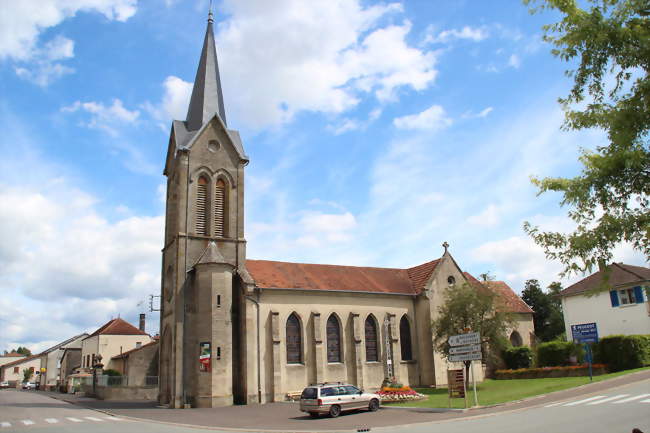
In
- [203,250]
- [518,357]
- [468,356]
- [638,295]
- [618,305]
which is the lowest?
[518,357]

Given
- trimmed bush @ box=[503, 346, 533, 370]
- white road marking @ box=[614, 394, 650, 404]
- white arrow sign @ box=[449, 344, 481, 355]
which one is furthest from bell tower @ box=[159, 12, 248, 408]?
trimmed bush @ box=[503, 346, 533, 370]

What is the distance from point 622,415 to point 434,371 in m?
22.6

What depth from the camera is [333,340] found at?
37.8 metres

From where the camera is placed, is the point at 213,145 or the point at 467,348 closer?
the point at 467,348

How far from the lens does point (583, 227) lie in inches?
468

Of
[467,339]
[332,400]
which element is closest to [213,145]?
[332,400]

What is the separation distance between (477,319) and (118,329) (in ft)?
177

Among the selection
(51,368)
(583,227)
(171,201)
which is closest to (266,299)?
(171,201)

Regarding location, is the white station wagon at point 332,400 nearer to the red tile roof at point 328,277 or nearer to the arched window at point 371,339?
the red tile roof at point 328,277

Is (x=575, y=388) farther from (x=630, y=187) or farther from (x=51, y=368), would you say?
(x=51, y=368)

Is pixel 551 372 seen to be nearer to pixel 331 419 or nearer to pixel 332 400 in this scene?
pixel 332 400

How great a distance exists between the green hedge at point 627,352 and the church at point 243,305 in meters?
6.42

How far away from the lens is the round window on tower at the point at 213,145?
124ft

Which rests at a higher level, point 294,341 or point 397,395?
point 294,341
